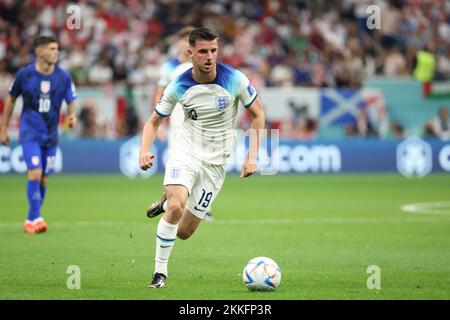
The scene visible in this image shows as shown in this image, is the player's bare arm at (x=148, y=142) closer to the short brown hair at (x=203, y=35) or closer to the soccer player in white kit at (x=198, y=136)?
the soccer player in white kit at (x=198, y=136)

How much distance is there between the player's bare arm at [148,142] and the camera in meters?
8.77

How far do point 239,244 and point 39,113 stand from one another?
12.4 ft

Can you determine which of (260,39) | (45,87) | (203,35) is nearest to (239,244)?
(45,87)

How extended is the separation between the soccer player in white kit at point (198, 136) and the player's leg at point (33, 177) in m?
4.88

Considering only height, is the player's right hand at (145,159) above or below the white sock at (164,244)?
above

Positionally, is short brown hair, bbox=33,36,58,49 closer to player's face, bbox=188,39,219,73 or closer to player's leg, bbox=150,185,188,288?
player's face, bbox=188,39,219,73

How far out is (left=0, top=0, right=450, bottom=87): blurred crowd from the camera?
27.3 meters

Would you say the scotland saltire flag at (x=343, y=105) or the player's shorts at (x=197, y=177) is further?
the scotland saltire flag at (x=343, y=105)

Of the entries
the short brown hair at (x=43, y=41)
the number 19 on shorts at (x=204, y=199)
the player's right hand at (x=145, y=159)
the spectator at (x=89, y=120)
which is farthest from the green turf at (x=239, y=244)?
the spectator at (x=89, y=120)

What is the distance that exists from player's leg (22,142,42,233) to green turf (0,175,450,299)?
318 millimetres

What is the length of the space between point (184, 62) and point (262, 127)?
218 inches

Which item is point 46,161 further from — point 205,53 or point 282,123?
point 282,123

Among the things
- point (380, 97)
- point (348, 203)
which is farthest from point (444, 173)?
point (348, 203)
